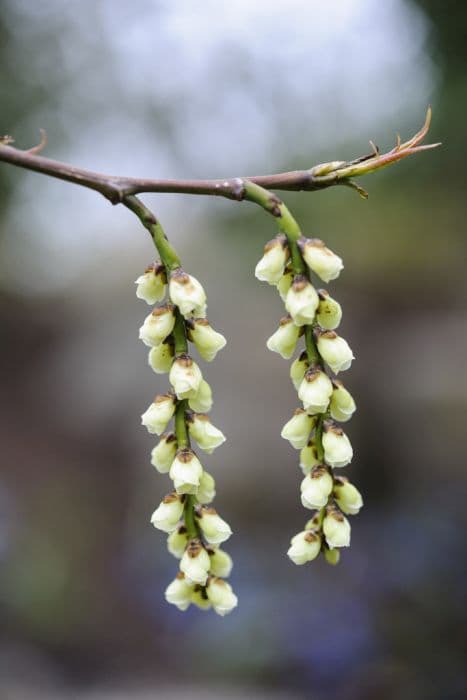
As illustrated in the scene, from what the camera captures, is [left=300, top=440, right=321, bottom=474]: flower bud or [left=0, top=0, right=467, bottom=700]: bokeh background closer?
[left=300, top=440, right=321, bottom=474]: flower bud

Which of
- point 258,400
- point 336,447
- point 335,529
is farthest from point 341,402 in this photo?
point 258,400

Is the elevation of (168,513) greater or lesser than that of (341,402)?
lesser

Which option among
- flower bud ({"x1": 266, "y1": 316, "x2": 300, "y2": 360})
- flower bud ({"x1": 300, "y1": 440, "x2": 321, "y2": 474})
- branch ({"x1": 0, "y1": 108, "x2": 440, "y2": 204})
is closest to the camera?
branch ({"x1": 0, "y1": 108, "x2": 440, "y2": 204})

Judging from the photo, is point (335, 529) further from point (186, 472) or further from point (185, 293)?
point (185, 293)

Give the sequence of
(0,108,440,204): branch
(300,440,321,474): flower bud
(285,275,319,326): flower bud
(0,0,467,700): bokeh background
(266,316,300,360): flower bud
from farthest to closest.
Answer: (0,0,467,700): bokeh background < (300,440,321,474): flower bud < (266,316,300,360): flower bud < (285,275,319,326): flower bud < (0,108,440,204): branch

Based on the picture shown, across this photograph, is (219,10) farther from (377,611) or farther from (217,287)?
(377,611)

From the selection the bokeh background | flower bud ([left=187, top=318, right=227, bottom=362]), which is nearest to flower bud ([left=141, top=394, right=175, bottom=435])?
flower bud ([left=187, top=318, right=227, bottom=362])

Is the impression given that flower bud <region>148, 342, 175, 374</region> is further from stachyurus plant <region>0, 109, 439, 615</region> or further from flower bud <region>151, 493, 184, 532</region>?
flower bud <region>151, 493, 184, 532</region>
